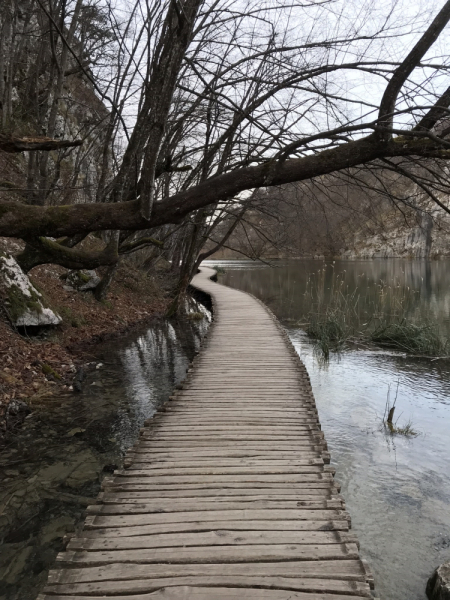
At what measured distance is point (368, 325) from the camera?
1222cm

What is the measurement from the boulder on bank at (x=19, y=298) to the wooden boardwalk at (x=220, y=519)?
4.01 m

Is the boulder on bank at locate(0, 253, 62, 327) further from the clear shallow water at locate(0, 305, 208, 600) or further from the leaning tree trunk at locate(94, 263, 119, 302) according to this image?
the leaning tree trunk at locate(94, 263, 119, 302)

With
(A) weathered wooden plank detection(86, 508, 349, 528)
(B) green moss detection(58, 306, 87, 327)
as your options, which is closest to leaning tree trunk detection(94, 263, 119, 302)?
(B) green moss detection(58, 306, 87, 327)

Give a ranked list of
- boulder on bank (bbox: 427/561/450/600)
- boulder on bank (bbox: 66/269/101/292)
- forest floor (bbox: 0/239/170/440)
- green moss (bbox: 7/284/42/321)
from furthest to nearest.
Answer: boulder on bank (bbox: 66/269/101/292) < green moss (bbox: 7/284/42/321) < forest floor (bbox: 0/239/170/440) < boulder on bank (bbox: 427/561/450/600)

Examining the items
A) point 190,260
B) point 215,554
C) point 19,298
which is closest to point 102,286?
point 190,260

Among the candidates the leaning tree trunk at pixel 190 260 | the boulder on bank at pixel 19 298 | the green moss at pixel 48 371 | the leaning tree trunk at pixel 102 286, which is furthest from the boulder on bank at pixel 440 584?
the leaning tree trunk at pixel 102 286

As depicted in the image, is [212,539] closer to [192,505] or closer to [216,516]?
[216,516]

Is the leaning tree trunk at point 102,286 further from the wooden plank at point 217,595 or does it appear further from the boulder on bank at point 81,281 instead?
the wooden plank at point 217,595

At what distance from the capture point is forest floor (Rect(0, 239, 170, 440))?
18.8ft

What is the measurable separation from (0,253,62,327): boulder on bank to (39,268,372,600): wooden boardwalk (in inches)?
158

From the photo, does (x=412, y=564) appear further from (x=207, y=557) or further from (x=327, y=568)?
(x=207, y=557)

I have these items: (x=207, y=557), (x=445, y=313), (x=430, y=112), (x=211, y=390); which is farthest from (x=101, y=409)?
(x=445, y=313)

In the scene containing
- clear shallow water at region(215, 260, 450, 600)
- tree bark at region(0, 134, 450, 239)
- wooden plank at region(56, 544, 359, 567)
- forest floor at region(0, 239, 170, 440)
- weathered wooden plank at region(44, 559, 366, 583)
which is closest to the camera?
weathered wooden plank at region(44, 559, 366, 583)

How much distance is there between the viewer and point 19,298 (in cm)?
760
